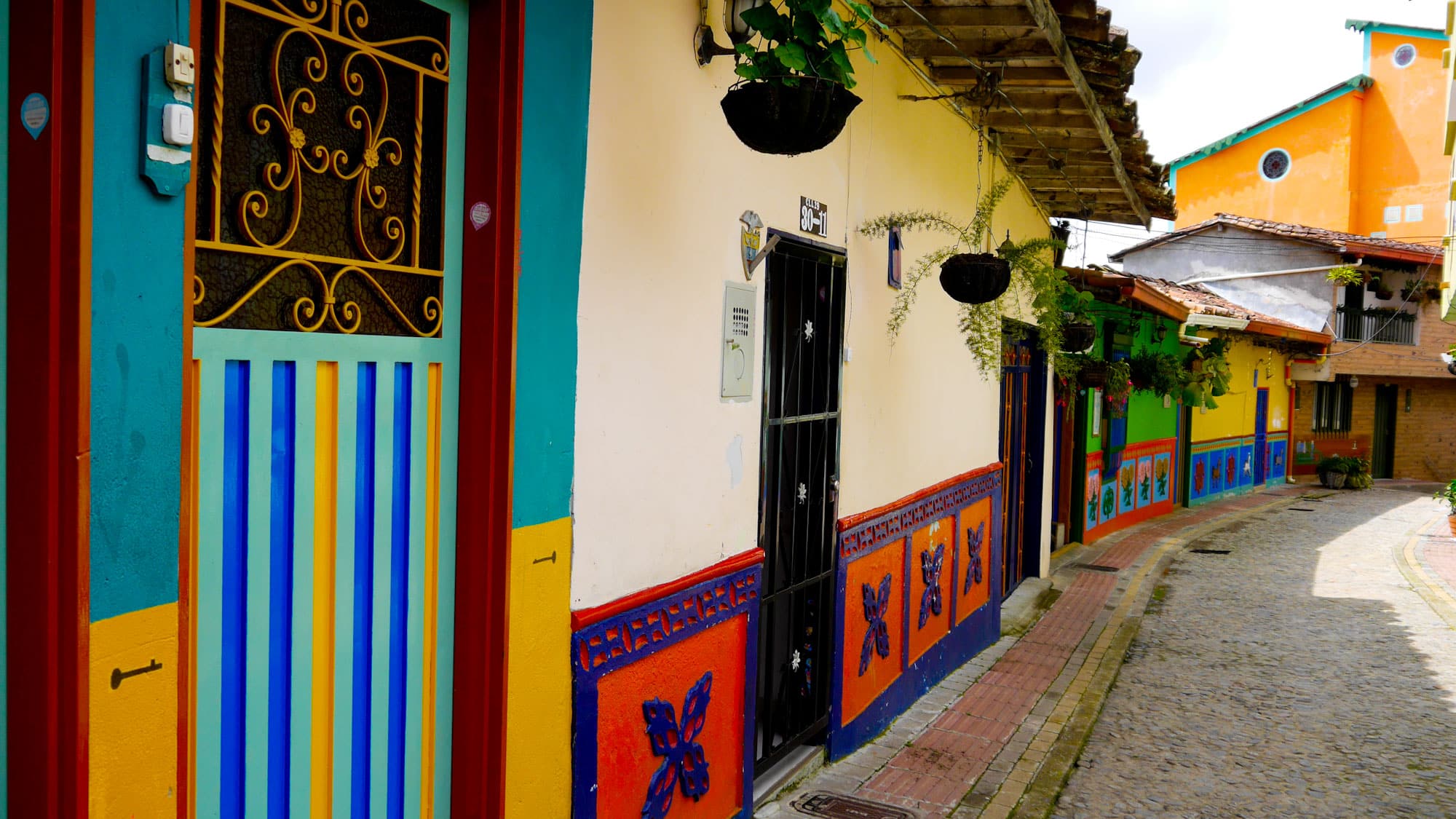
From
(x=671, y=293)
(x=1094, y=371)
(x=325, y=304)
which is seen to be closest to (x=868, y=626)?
(x=671, y=293)

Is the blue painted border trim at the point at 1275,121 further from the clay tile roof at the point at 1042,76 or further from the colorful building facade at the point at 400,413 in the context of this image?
the colorful building facade at the point at 400,413

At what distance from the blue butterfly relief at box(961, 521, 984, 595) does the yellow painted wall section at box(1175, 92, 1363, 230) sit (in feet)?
82.9

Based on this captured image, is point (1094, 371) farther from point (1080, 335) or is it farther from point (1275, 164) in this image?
point (1275, 164)

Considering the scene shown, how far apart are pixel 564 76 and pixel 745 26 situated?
1065 millimetres

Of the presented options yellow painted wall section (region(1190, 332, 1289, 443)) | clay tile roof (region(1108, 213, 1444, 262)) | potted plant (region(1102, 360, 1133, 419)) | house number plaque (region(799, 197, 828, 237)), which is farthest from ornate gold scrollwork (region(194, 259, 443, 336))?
clay tile roof (region(1108, 213, 1444, 262))

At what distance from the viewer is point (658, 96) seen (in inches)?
143

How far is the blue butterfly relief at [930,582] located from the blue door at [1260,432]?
61.8 ft

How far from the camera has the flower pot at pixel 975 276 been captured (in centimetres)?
627

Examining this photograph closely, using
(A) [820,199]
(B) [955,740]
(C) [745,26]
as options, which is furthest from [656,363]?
(B) [955,740]

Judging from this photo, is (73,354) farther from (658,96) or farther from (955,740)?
(955,740)

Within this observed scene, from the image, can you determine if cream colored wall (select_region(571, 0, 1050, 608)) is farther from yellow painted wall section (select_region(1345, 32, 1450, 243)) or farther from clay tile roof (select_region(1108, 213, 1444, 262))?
yellow painted wall section (select_region(1345, 32, 1450, 243))

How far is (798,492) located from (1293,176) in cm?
2952

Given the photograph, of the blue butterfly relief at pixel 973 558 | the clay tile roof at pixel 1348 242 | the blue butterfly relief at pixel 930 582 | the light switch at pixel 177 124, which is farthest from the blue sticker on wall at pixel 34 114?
the clay tile roof at pixel 1348 242

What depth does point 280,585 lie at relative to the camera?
243cm
